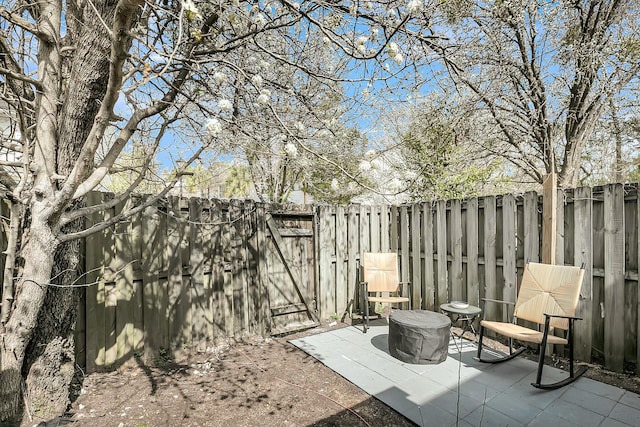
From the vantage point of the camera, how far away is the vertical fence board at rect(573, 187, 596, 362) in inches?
121

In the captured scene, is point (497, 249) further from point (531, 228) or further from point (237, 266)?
point (237, 266)

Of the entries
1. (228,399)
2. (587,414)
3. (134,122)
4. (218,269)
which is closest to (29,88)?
(134,122)

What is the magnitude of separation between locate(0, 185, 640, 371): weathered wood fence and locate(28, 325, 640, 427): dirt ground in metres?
0.27

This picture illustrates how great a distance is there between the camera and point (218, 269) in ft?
12.6

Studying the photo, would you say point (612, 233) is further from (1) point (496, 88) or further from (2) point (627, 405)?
(1) point (496, 88)

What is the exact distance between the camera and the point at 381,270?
4684mm

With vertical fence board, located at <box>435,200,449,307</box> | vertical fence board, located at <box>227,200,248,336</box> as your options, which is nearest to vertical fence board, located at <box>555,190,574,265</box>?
vertical fence board, located at <box>435,200,449,307</box>

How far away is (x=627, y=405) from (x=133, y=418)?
3.72 m

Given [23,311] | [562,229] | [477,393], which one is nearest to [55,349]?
[23,311]

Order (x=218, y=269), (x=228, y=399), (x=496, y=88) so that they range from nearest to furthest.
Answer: (x=228, y=399)
(x=218, y=269)
(x=496, y=88)

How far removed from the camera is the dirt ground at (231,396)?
2.37m

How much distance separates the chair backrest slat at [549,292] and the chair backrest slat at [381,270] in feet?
5.44

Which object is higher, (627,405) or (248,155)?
(248,155)

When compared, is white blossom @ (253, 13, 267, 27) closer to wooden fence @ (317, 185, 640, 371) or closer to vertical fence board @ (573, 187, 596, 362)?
wooden fence @ (317, 185, 640, 371)
